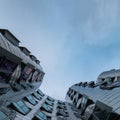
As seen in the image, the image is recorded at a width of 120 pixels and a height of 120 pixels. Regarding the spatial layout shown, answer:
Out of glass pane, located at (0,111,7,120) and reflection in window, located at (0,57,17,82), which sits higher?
reflection in window, located at (0,57,17,82)

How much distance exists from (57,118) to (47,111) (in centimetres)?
533

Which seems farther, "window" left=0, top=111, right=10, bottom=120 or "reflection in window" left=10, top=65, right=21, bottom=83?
"reflection in window" left=10, top=65, right=21, bottom=83

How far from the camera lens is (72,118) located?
34375 mm

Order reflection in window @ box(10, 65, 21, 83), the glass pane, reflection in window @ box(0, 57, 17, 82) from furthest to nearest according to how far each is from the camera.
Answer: reflection in window @ box(10, 65, 21, 83), reflection in window @ box(0, 57, 17, 82), the glass pane

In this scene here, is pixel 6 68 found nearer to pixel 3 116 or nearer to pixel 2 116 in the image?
pixel 3 116

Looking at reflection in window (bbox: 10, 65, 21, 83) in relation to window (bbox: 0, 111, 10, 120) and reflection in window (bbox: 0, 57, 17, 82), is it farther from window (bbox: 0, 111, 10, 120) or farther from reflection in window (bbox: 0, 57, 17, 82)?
window (bbox: 0, 111, 10, 120)

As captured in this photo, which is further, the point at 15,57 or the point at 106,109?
the point at 15,57

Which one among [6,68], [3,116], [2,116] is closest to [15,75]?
[6,68]

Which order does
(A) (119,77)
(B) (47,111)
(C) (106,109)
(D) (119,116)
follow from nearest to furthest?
(D) (119,116)
(C) (106,109)
(B) (47,111)
(A) (119,77)

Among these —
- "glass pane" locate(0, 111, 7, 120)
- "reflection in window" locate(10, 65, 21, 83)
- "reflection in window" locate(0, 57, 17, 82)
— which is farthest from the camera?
"reflection in window" locate(10, 65, 21, 83)

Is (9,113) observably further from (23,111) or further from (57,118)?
(57,118)

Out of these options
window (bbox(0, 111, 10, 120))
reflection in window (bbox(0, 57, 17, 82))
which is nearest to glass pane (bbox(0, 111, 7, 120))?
window (bbox(0, 111, 10, 120))

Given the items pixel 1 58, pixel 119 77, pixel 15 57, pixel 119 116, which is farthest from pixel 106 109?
pixel 119 77

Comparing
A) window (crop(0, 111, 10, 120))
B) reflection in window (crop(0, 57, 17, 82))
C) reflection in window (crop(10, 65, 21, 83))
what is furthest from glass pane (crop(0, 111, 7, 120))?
reflection in window (crop(10, 65, 21, 83))
